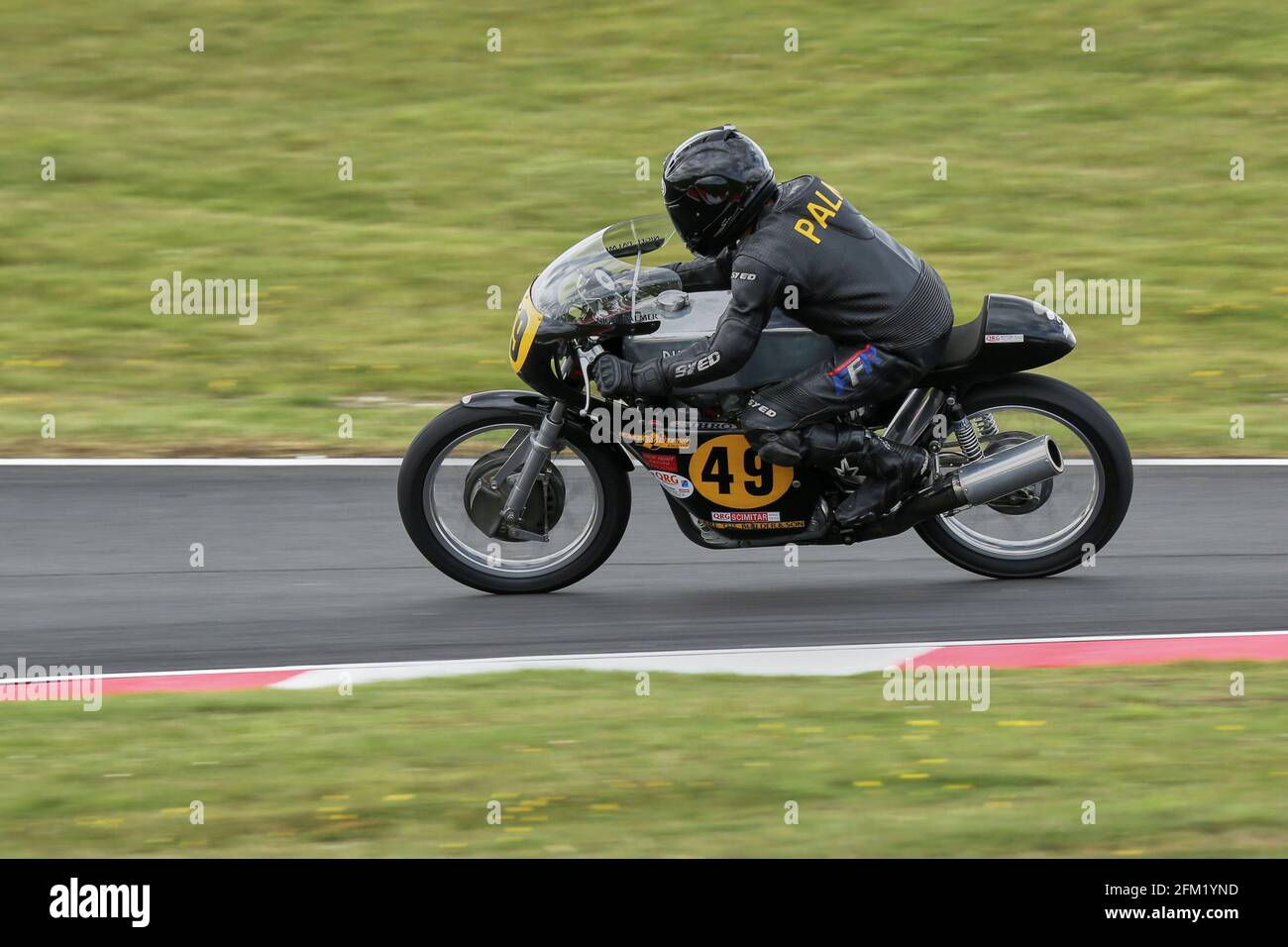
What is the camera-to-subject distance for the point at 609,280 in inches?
279

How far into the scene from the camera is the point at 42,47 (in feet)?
59.7

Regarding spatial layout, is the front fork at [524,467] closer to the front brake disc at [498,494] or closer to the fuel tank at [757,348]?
the front brake disc at [498,494]

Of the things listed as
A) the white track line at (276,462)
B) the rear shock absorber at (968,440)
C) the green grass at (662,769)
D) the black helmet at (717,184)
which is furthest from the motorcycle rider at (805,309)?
the white track line at (276,462)

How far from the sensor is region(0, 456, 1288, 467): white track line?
9648 millimetres

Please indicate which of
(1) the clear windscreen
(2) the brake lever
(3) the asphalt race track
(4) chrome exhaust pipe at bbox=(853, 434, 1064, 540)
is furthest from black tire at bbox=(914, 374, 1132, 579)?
(2) the brake lever

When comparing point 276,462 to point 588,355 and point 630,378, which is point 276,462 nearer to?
point 588,355

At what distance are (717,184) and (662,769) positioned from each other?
244 centimetres

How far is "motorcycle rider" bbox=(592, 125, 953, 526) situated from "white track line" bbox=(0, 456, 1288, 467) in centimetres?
306

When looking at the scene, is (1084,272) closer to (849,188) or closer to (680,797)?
(849,188)

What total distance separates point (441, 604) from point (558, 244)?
22.3 feet

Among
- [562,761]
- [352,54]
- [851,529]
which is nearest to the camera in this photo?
[562,761]

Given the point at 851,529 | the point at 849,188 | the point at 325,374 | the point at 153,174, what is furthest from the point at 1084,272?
the point at 153,174

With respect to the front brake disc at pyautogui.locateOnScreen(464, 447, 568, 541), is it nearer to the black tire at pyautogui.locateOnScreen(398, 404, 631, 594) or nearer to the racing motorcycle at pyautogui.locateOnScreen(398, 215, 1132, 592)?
the racing motorcycle at pyautogui.locateOnScreen(398, 215, 1132, 592)

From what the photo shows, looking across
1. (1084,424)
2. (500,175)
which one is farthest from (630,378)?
(500,175)
